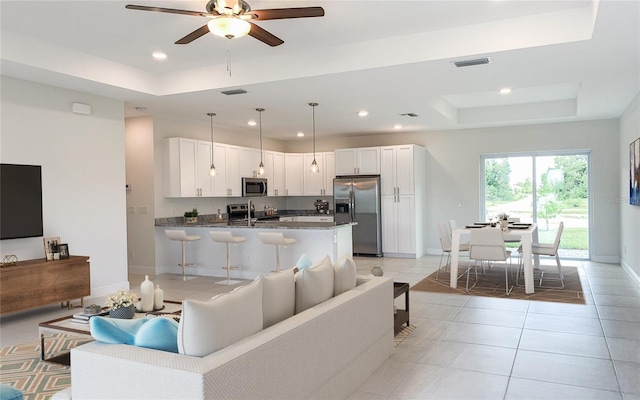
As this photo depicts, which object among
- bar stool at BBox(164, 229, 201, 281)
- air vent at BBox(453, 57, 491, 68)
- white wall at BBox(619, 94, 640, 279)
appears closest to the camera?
air vent at BBox(453, 57, 491, 68)

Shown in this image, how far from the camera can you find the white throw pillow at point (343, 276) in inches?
127

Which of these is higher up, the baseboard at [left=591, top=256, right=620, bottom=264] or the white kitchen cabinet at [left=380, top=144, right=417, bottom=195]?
the white kitchen cabinet at [left=380, top=144, right=417, bottom=195]

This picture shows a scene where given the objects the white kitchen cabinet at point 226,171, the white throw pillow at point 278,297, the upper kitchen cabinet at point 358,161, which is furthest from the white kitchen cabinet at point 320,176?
the white throw pillow at point 278,297

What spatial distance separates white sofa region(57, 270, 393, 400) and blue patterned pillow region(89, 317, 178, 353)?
0.16 ft

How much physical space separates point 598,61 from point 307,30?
2.96m

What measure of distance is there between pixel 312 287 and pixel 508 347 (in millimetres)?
2042

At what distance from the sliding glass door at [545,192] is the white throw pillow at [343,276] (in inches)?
256

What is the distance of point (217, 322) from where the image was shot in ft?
6.86

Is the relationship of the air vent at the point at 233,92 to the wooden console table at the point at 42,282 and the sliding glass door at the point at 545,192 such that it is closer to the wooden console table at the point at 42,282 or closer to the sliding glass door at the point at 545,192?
the wooden console table at the point at 42,282

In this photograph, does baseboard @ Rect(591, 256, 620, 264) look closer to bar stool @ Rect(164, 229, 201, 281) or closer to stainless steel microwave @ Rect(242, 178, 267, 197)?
stainless steel microwave @ Rect(242, 178, 267, 197)

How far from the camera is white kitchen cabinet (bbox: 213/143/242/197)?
834 centimetres

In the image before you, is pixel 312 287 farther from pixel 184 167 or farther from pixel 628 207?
pixel 628 207

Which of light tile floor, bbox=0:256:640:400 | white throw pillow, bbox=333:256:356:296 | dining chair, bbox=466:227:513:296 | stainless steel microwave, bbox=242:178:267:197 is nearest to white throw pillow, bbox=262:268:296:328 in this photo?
white throw pillow, bbox=333:256:356:296

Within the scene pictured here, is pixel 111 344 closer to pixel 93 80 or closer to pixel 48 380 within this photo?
pixel 48 380
